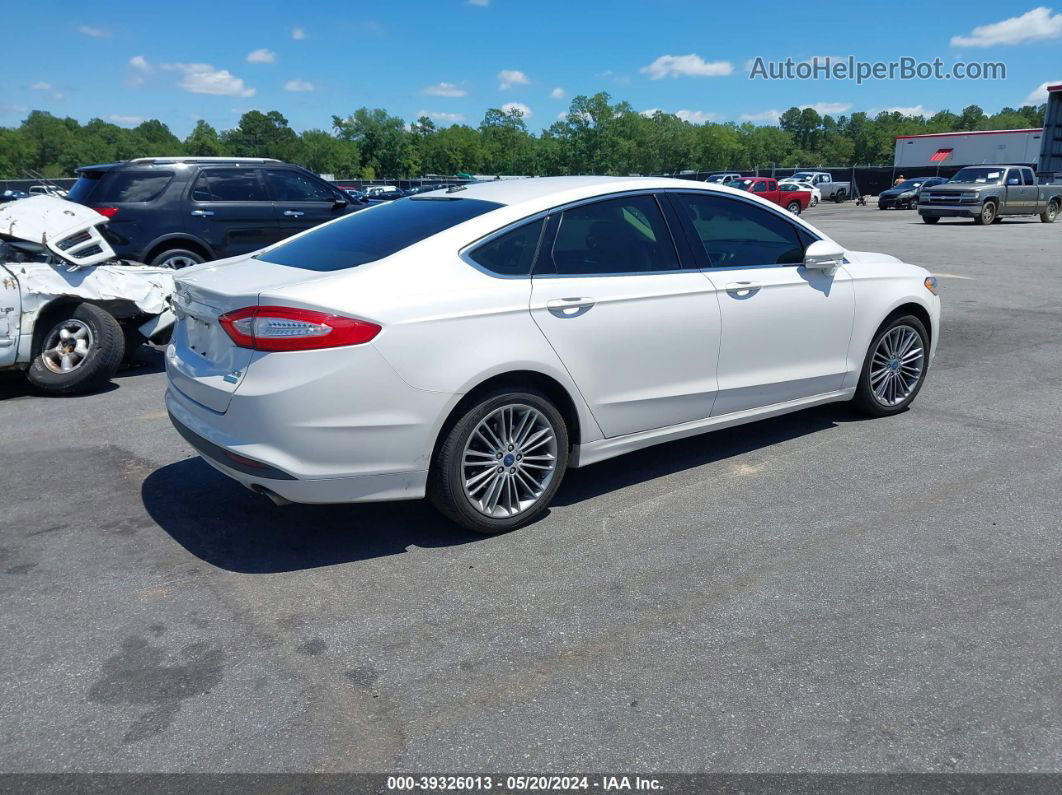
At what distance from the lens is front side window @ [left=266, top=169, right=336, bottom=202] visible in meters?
11.3

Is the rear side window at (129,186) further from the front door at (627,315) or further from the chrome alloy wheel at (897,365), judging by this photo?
the chrome alloy wheel at (897,365)

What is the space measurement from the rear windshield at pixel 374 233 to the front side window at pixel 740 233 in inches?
50.5

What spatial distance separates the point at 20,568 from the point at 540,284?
2707 mm

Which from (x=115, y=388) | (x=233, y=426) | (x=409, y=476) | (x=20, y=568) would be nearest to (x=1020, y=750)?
(x=409, y=476)

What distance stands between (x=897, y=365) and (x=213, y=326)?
448cm

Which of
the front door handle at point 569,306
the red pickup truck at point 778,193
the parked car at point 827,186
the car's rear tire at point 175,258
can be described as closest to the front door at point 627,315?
the front door handle at point 569,306

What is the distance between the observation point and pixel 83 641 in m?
3.31

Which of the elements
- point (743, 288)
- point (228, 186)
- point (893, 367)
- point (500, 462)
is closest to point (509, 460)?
point (500, 462)

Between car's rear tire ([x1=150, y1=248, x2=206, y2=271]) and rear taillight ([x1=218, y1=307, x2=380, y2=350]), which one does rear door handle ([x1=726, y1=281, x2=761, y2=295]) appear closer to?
rear taillight ([x1=218, y1=307, x2=380, y2=350])

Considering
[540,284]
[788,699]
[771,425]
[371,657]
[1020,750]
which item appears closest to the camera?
[1020,750]

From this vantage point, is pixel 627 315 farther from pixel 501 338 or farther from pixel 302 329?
pixel 302 329

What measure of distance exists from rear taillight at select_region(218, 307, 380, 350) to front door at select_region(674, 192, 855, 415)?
2127 mm

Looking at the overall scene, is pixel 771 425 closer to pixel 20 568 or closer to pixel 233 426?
pixel 233 426

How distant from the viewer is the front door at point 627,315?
14.1 feet
